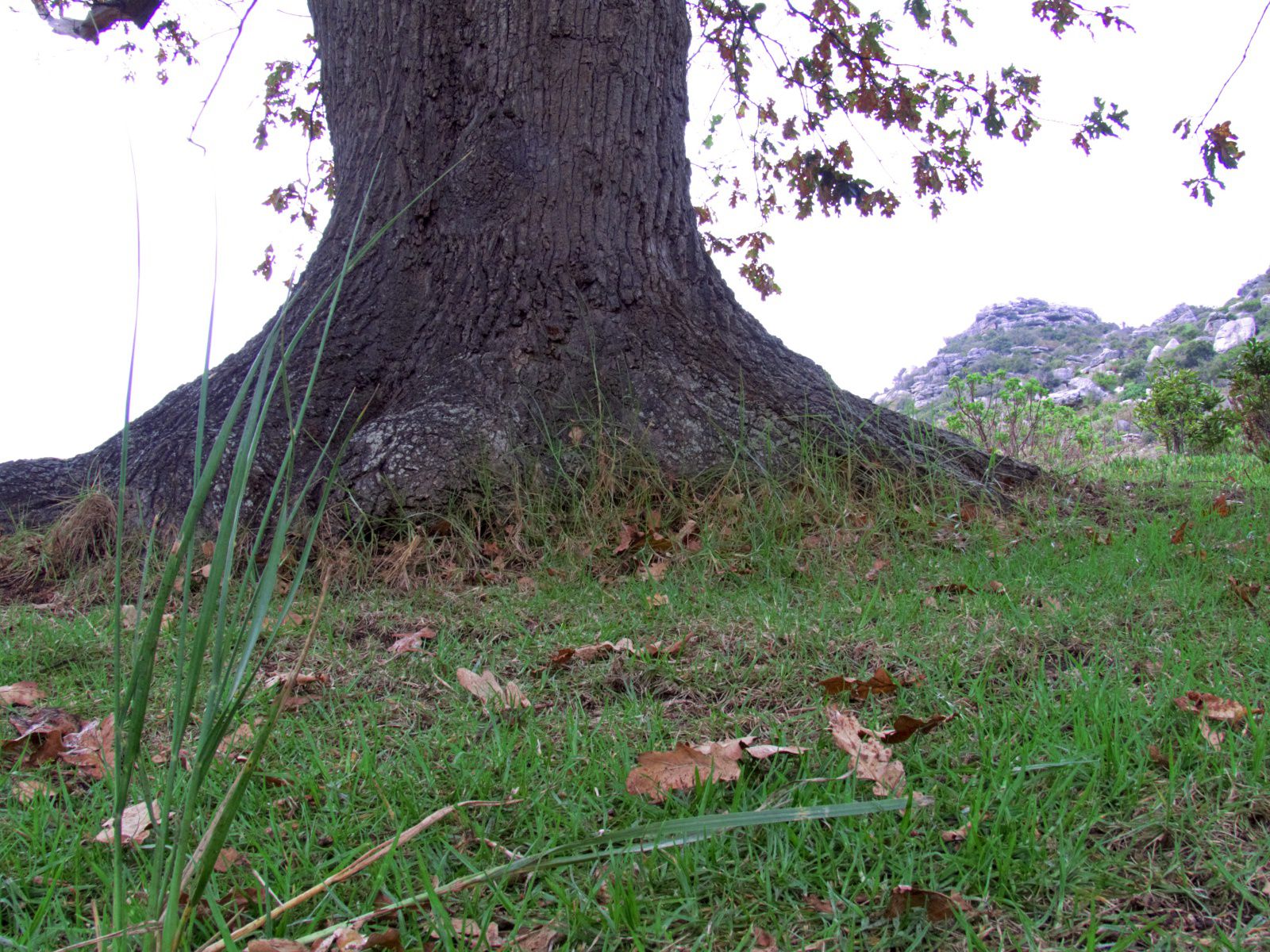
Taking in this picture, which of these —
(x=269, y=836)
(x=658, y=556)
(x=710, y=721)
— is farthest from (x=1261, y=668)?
(x=269, y=836)

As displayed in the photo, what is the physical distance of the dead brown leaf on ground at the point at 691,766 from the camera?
164cm

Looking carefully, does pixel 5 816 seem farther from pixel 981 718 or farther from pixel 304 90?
pixel 304 90

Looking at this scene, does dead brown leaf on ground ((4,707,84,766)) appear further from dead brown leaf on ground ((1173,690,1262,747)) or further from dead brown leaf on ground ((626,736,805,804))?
dead brown leaf on ground ((1173,690,1262,747))

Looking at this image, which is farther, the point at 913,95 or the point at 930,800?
the point at 913,95

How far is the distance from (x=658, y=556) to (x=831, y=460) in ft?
3.20

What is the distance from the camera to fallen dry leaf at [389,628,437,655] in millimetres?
2635

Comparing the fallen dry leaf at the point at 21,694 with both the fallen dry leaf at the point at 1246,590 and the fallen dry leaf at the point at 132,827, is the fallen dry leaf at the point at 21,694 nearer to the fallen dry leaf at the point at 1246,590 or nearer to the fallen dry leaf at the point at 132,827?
the fallen dry leaf at the point at 132,827

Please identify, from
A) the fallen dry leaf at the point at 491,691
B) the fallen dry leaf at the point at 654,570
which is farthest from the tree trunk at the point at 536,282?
the fallen dry leaf at the point at 491,691

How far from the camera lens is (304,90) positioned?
8500 millimetres

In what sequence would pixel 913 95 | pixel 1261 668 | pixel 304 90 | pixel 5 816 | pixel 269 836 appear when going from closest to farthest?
1. pixel 269 836
2. pixel 5 816
3. pixel 1261 668
4. pixel 913 95
5. pixel 304 90

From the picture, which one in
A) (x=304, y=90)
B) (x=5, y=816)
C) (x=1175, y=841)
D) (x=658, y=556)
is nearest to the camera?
(x=1175, y=841)

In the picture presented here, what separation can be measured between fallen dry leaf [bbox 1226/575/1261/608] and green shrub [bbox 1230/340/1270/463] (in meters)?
7.21

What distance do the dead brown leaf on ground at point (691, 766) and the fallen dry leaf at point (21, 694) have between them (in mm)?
1825

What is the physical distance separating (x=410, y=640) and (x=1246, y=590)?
104 inches
